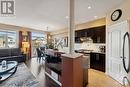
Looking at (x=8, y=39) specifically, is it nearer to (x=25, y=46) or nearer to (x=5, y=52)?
(x=25, y=46)

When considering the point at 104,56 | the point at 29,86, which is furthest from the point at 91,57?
the point at 29,86

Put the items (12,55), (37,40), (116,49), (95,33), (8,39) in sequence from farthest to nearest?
(37,40), (8,39), (12,55), (95,33), (116,49)

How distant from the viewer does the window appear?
8281mm

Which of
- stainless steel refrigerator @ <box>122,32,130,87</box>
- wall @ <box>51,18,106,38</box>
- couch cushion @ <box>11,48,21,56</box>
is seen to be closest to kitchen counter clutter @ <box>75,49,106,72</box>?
wall @ <box>51,18,106,38</box>

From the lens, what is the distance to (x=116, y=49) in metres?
4.41

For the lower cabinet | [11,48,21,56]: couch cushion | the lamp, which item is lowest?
the lower cabinet

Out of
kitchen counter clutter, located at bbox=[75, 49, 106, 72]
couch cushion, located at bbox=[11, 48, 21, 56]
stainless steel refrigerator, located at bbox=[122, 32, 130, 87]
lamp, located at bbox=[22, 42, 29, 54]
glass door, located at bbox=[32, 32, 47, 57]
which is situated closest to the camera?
stainless steel refrigerator, located at bbox=[122, 32, 130, 87]

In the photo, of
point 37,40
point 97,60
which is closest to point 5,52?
point 37,40

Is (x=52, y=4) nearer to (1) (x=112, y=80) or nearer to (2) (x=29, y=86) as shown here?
(2) (x=29, y=86)

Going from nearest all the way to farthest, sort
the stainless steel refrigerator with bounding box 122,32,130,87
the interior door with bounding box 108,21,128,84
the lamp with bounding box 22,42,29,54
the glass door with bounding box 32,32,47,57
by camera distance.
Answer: the stainless steel refrigerator with bounding box 122,32,130,87 → the interior door with bounding box 108,21,128,84 → the lamp with bounding box 22,42,29,54 → the glass door with bounding box 32,32,47,57

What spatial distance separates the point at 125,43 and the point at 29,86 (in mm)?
3389

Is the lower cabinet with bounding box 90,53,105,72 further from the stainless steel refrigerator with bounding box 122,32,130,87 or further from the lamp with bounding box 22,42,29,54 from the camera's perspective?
the lamp with bounding box 22,42,29,54

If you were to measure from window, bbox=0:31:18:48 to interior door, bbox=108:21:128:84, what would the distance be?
6979 mm

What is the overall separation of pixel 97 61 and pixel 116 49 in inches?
68.4
